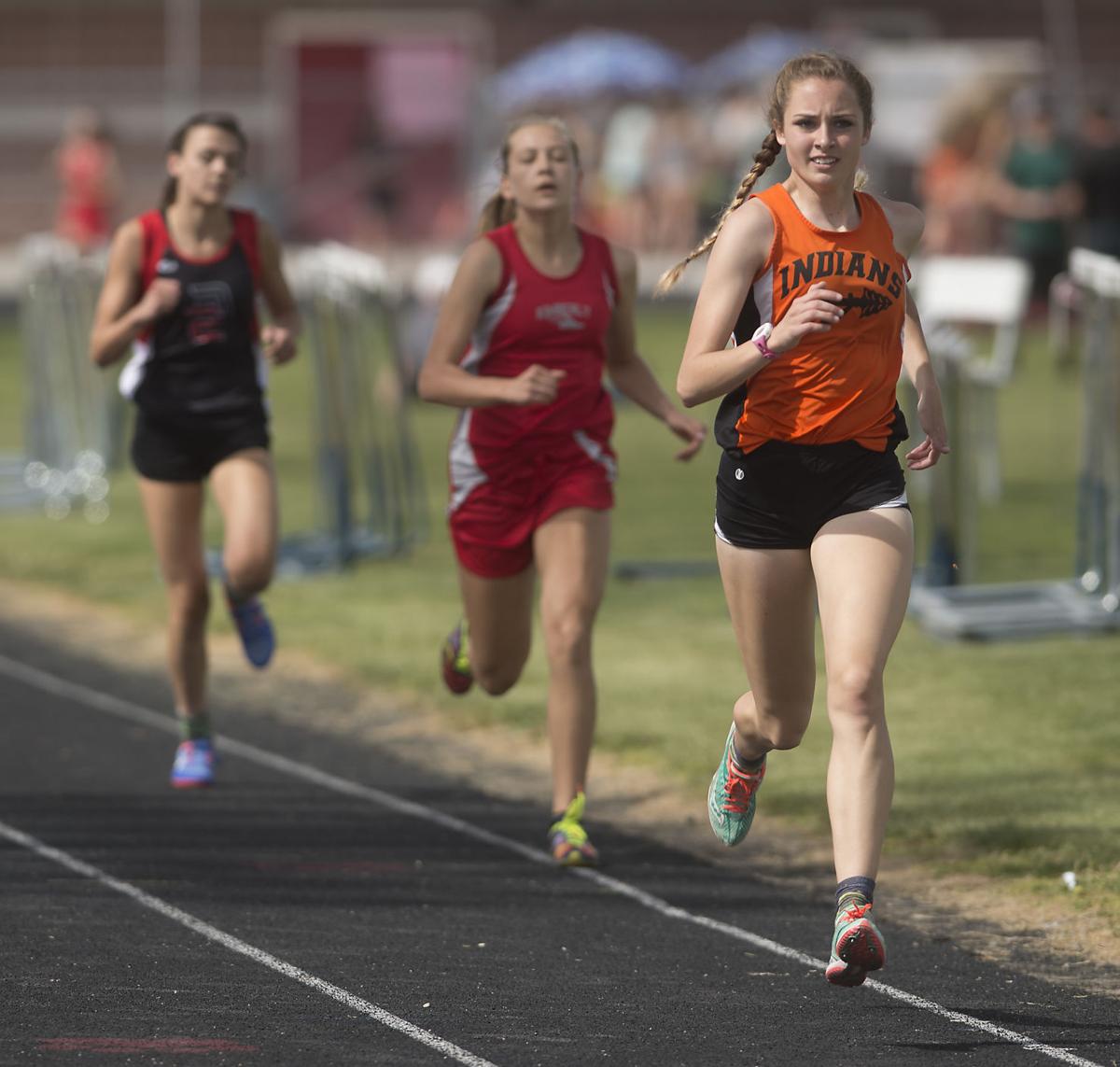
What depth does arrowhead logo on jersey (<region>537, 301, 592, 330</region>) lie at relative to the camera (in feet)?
23.5

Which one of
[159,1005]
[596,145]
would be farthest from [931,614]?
[596,145]

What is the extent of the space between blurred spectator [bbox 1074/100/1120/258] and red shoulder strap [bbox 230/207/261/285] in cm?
1520

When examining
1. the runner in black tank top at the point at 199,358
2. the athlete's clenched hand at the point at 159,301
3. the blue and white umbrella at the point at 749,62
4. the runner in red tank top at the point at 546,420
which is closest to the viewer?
the runner in red tank top at the point at 546,420

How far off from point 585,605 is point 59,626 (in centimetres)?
531

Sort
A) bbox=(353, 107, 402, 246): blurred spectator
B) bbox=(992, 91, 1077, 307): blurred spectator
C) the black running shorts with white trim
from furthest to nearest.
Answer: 1. bbox=(353, 107, 402, 246): blurred spectator
2. bbox=(992, 91, 1077, 307): blurred spectator
3. the black running shorts with white trim

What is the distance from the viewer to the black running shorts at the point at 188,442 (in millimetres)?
8016

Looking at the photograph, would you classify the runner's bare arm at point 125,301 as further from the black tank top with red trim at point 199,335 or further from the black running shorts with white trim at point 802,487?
the black running shorts with white trim at point 802,487

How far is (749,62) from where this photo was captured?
34.2 meters

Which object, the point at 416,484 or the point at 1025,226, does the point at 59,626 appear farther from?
the point at 1025,226

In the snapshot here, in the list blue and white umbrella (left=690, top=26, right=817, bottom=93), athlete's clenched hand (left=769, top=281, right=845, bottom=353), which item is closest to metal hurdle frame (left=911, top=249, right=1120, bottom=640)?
athlete's clenched hand (left=769, top=281, right=845, bottom=353)

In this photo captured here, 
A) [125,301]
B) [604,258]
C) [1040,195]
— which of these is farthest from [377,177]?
[604,258]

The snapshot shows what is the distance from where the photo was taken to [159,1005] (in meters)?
5.56

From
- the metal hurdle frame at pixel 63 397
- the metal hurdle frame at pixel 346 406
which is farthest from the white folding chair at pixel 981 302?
the metal hurdle frame at pixel 63 397

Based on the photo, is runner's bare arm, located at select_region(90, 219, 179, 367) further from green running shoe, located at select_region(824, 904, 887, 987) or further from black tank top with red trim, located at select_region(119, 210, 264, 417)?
green running shoe, located at select_region(824, 904, 887, 987)
